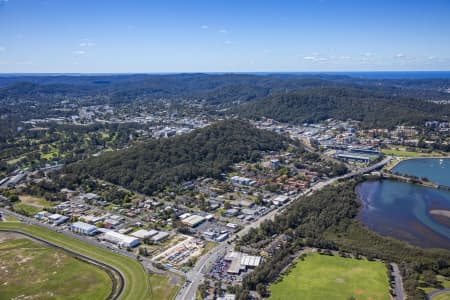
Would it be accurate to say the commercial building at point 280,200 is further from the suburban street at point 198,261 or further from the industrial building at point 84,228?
the industrial building at point 84,228

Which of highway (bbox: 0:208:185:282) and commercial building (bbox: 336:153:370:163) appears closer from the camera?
highway (bbox: 0:208:185:282)

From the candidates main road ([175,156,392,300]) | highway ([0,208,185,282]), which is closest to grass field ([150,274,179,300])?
main road ([175,156,392,300])

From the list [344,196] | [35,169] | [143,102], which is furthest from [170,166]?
[143,102]

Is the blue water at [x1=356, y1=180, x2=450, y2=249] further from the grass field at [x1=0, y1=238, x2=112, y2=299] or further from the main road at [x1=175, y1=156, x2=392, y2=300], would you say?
the grass field at [x1=0, y1=238, x2=112, y2=299]

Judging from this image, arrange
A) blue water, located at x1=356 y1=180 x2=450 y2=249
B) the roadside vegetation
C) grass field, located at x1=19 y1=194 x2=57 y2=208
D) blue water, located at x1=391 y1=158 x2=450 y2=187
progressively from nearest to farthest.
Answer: the roadside vegetation, blue water, located at x1=356 y1=180 x2=450 y2=249, grass field, located at x1=19 y1=194 x2=57 y2=208, blue water, located at x1=391 y1=158 x2=450 y2=187

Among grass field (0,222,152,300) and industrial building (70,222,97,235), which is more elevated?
industrial building (70,222,97,235)

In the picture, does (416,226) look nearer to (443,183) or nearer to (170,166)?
(443,183)

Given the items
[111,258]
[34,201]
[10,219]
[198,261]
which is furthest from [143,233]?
[34,201]

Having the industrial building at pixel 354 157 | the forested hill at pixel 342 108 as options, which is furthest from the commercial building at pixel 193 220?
the forested hill at pixel 342 108
